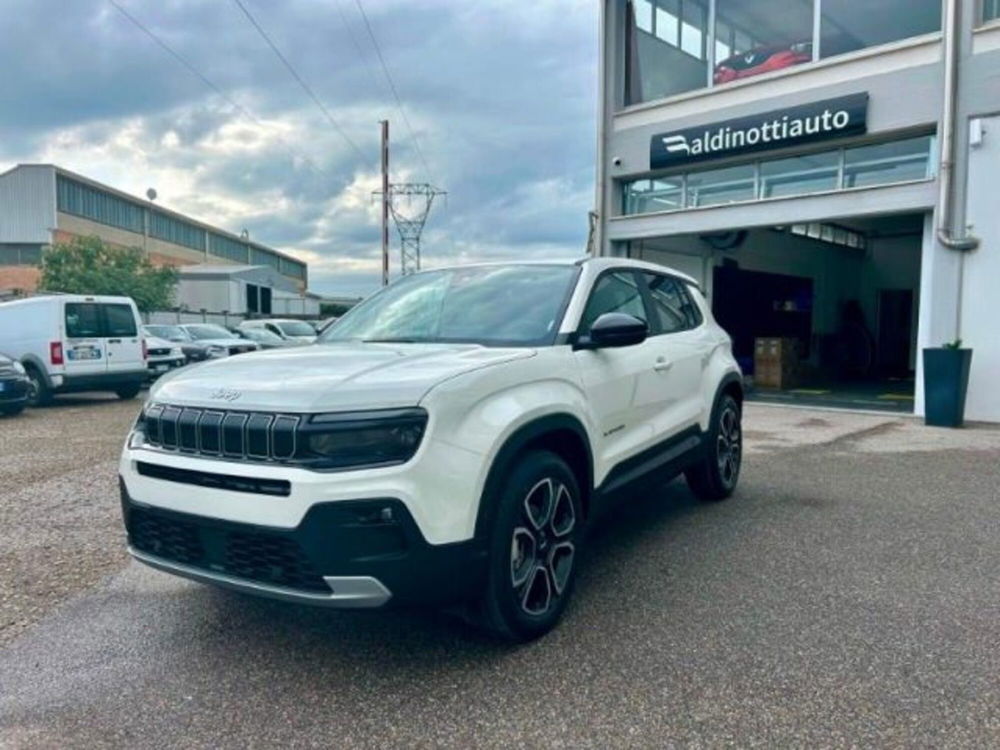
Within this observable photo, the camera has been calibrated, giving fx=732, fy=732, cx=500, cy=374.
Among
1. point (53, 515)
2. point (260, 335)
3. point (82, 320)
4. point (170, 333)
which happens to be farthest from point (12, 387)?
point (260, 335)

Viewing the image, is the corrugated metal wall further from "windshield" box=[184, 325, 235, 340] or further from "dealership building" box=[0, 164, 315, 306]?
"windshield" box=[184, 325, 235, 340]

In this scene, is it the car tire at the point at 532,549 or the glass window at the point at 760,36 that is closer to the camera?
the car tire at the point at 532,549

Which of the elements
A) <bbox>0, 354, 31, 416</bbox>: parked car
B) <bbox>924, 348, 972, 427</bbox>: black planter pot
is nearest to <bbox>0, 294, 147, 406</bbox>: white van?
<bbox>0, 354, 31, 416</bbox>: parked car

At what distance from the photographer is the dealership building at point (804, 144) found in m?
9.95

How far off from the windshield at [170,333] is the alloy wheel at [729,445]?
54.2 ft

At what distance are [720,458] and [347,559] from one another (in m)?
3.69

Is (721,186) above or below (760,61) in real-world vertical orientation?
below

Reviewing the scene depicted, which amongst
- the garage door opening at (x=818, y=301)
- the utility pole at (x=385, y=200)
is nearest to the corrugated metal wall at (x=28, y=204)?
the utility pole at (x=385, y=200)

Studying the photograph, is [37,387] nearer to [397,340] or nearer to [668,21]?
[397,340]

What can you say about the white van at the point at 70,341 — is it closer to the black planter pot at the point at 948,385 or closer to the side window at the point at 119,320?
the side window at the point at 119,320

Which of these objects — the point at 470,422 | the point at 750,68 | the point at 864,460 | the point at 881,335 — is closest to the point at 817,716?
the point at 470,422

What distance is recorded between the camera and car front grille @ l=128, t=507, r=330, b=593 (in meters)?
2.68

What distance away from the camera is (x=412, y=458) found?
105 inches

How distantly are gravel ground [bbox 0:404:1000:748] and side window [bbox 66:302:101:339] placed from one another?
349 inches
